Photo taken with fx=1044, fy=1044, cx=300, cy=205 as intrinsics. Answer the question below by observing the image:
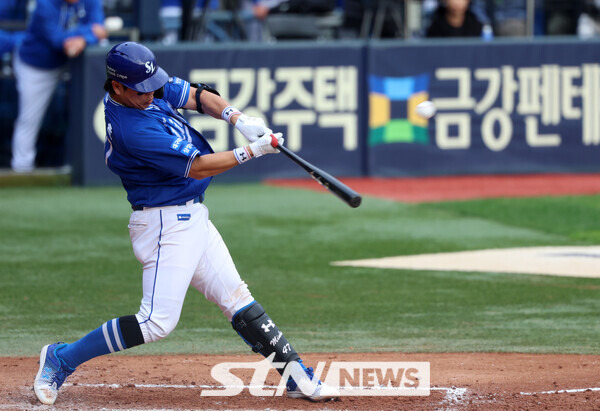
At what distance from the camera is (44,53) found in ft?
40.8

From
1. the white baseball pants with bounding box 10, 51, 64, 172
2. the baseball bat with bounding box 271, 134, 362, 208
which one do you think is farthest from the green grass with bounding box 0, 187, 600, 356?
the baseball bat with bounding box 271, 134, 362, 208

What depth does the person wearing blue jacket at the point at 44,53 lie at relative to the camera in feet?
40.1

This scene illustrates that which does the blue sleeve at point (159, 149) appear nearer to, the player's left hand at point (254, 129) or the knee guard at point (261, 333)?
the player's left hand at point (254, 129)

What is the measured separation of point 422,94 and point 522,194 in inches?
79.9

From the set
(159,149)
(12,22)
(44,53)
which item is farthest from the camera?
(12,22)

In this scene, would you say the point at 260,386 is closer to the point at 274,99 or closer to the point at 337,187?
the point at 337,187

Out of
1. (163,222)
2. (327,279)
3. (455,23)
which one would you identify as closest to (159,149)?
(163,222)

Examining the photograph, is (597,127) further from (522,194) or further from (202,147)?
(202,147)

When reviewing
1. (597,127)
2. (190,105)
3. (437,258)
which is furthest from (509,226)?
(190,105)

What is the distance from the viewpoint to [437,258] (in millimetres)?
8484

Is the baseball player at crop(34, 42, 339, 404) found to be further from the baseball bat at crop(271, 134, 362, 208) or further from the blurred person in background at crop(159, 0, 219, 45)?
the blurred person in background at crop(159, 0, 219, 45)

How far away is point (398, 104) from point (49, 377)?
29.7 ft

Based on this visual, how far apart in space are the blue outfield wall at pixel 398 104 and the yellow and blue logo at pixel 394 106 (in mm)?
13

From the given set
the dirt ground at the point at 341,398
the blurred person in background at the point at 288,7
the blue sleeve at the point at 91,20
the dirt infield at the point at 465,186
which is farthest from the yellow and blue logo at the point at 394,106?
the dirt ground at the point at 341,398
